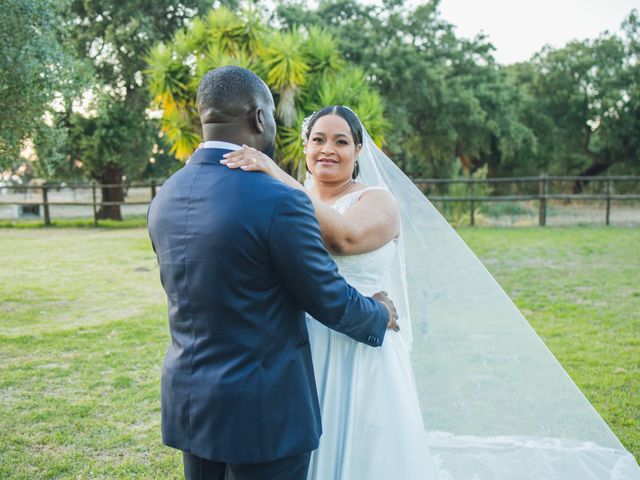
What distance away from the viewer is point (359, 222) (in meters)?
2.28

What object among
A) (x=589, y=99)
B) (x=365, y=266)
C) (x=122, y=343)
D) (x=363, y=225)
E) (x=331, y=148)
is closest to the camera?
(x=363, y=225)

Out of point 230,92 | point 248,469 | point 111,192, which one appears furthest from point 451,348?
point 111,192

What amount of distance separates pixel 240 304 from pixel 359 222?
779 millimetres

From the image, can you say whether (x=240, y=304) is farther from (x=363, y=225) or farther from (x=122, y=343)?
(x=122, y=343)

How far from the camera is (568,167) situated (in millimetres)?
30375

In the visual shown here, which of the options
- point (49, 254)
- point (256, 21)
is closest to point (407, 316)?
point (256, 21)

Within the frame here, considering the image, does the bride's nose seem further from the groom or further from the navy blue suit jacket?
the navy blue suit jacket

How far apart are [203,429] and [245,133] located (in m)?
0.89

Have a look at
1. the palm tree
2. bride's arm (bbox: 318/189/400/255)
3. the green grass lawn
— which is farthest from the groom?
the palm tree

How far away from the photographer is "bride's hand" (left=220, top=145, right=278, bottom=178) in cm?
166

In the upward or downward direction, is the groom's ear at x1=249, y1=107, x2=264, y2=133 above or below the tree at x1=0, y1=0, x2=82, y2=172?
below

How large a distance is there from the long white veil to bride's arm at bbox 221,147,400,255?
0.55 m

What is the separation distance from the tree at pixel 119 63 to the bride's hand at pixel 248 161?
59.0ft

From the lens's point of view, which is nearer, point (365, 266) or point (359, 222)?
point (359, 222)
